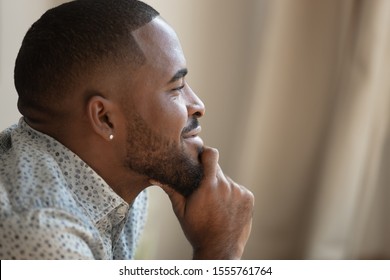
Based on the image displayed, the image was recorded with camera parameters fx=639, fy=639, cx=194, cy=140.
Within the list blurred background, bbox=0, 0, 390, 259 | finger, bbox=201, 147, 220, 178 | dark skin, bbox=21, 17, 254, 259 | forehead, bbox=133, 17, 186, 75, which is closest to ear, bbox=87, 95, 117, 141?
dark skin, bbox=21, 17, 254, 259

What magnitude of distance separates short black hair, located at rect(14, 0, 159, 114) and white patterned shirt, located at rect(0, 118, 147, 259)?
0.32 ft

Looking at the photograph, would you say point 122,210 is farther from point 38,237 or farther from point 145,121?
point 38,237

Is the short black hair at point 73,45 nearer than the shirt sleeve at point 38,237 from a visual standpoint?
No

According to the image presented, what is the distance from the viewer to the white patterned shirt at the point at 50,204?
3.22 feet

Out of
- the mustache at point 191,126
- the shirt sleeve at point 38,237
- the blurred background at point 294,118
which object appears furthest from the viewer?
the blurred background at point 294,118

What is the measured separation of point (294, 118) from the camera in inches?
82.1

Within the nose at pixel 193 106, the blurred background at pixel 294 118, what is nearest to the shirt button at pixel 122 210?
the nose at pixel 193 106

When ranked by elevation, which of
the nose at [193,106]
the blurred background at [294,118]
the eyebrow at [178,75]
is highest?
the eyebrow at [178,75]

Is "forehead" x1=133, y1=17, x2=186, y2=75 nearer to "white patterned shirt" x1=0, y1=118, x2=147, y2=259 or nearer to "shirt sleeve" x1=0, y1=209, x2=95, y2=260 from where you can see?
"white patterned shirt" x1=0, y1=118, x2=147, y2=259

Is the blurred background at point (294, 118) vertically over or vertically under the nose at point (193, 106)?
under

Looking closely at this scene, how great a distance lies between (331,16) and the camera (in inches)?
78.6

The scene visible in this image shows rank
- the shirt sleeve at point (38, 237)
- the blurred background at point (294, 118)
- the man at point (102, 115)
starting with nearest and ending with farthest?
the shirt sleeve at point (38, 237)
the man at point (102, 115)
the blurred background at point (294, 118)

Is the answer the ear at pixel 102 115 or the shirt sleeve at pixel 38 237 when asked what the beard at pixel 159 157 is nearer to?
the ear at pixel 102 115
